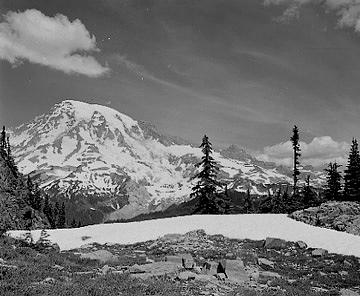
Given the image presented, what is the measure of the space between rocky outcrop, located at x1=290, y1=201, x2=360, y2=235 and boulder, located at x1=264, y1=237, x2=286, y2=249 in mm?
8429

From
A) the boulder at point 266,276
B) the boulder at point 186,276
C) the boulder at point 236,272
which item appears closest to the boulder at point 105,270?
the boulder at point 186,276

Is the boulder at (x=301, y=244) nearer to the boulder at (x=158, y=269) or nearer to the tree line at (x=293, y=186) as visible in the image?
the boulder at (x=158, y=269)

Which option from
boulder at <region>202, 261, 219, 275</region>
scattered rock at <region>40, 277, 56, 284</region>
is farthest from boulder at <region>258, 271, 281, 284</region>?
scattered rock at <region>40, 277, 56, 284</region>

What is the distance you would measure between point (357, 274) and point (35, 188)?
11264cm

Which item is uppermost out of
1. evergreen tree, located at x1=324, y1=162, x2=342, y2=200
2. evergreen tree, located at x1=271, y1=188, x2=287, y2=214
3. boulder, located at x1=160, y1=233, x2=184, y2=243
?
evergreen tree, located at x1=324, y1=162, x2=342, y2=200

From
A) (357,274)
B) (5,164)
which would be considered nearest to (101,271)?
(357,274)

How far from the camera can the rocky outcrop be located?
35.3 m

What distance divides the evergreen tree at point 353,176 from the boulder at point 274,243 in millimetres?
33698

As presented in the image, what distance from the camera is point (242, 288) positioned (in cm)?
1568

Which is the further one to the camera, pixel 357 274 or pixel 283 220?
pixel 283 220

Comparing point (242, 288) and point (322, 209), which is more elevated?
point (322, 209)

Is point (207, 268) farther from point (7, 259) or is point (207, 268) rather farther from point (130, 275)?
point (7, 259)

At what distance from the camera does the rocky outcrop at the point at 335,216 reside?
35.3m

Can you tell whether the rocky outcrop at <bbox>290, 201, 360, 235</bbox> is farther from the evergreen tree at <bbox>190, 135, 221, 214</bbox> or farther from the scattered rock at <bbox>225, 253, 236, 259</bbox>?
the evergreen tree at <bbox>190, 135, 221, 214</bbox>
